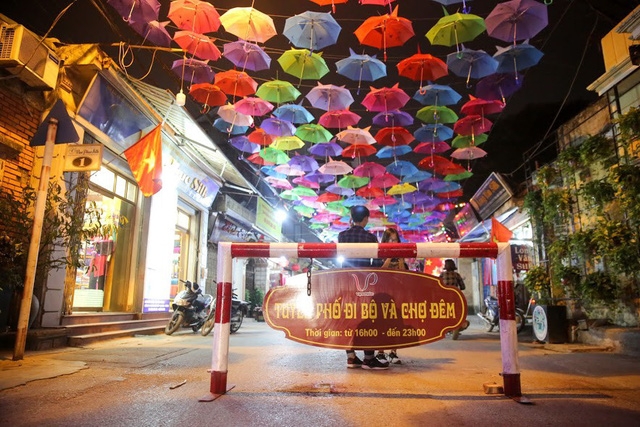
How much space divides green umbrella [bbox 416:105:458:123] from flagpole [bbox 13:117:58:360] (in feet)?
24.5

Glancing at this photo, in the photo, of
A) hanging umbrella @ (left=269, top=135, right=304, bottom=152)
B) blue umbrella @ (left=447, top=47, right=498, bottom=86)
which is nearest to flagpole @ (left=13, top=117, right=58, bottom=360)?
hanging umbrella @ (left=269, top=135, right=304, bottom=152)

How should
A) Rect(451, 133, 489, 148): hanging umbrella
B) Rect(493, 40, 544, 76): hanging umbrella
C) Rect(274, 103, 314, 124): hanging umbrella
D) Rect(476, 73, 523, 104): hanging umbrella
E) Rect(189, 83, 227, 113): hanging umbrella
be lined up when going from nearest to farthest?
Rect(493, 40, 544, 76): hanging umbrella
Rect(476, 73, 523, 104): hanging umbrella
Rect(189, 83, 227, 113): hanging umbrella
Rect(274, 103, 314, 124): hanging umbrella
Rect(451, 133, 489, 148): hanging umbrella

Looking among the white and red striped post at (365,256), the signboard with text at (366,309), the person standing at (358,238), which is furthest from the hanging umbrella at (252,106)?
the signboard with text at (366,309)

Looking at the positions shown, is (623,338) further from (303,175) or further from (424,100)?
(303,175)

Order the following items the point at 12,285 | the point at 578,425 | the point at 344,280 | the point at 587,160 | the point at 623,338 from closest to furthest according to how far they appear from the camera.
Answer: the point at 578,425, the point at 344,280, the point at 12,285, the point at 623,338, the point at 587,160

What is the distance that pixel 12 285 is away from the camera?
5770mm

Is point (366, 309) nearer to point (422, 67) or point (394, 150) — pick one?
point (422, 67)

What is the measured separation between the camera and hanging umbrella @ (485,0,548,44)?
6.87m

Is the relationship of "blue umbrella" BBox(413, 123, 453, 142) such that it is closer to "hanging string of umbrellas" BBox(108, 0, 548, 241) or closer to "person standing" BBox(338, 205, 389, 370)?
"hanging string of umbrellas" BBox(108, 0, 548, 241)

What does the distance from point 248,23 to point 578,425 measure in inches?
283

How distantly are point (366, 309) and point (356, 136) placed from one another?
8.00 meters

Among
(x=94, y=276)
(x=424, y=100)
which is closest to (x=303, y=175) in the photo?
(x=424, y=100)

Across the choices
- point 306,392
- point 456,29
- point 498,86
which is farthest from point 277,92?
point 306,392

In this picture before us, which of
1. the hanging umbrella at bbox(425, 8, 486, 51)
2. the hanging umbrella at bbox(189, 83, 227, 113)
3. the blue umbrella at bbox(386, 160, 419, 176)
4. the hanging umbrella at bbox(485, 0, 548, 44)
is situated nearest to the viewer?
the hanging umbrella at bbox(485, 0, 548, 44)
